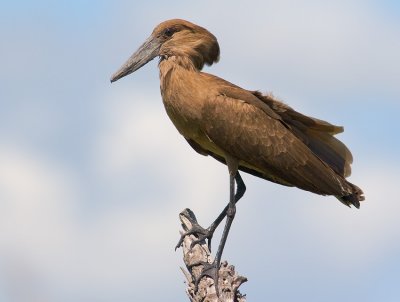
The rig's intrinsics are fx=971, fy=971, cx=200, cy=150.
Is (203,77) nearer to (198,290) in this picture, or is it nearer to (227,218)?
(227,218)

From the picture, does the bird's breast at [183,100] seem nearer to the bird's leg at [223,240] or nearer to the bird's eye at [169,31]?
the bird's eye at [169,31]

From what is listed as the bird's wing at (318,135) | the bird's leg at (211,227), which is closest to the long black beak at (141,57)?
the bird's wing at (318,135)

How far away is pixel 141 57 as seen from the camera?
1116cm

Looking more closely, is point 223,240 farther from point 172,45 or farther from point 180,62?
point 172,45

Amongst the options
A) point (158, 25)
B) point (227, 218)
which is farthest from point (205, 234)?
point (158, 25)

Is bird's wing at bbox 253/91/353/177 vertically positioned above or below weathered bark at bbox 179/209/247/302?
above

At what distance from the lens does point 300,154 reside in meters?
10.8

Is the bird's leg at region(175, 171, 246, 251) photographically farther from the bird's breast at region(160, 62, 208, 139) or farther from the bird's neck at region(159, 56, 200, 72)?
the bird's neck at region(159, 56, 200, 72)

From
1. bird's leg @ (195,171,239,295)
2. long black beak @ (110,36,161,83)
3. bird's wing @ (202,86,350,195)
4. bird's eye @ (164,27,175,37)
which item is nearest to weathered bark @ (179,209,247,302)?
bird's leg @ (195,171,239,295)

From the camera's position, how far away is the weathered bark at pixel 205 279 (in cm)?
870

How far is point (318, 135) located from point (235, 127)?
3.82ft

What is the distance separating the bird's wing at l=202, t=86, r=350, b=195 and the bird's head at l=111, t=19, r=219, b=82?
2.33 feet

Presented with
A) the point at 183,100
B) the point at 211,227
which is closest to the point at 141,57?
the point at 183,100

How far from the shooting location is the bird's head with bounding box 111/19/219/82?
11109 millimetres
